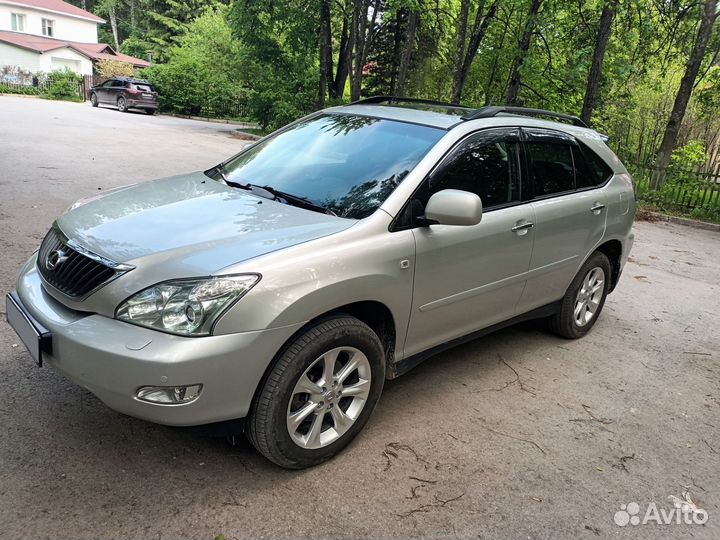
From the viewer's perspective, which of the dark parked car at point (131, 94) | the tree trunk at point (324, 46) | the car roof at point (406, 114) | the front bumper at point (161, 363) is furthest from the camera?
the dark parked car at point (131, 94)

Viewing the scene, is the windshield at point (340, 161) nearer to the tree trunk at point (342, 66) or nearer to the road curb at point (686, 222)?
the road curb at point (686, 222)

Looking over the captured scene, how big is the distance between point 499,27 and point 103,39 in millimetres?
55423

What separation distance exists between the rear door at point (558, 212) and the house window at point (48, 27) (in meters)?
54.1

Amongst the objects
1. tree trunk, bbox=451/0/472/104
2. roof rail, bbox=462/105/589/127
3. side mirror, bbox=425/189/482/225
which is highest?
tree trunk, bbox=451/0/472/104

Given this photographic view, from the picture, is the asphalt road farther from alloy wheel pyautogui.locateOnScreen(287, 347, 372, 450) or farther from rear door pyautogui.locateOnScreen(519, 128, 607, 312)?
rear door pyautogui.locateOnScreen(519, 128, 607, 312)

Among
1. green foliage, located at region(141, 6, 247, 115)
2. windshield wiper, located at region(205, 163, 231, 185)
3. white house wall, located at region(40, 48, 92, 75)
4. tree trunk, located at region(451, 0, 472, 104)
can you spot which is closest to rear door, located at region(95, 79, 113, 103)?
green foliage, located at region(141, 6, 247, 115)

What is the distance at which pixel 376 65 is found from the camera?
2377 cm

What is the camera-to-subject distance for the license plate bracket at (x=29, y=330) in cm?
255

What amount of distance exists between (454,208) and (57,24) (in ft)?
180

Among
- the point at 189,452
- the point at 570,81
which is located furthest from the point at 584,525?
the point at 570,81

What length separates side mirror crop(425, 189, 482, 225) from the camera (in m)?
2.99

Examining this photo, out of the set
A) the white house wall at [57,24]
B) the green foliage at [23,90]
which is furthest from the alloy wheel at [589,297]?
the white house wall at [57,24]

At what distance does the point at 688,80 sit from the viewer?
44.1 ft

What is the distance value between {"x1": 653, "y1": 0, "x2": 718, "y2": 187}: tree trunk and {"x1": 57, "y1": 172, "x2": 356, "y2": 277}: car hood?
1248 cm
